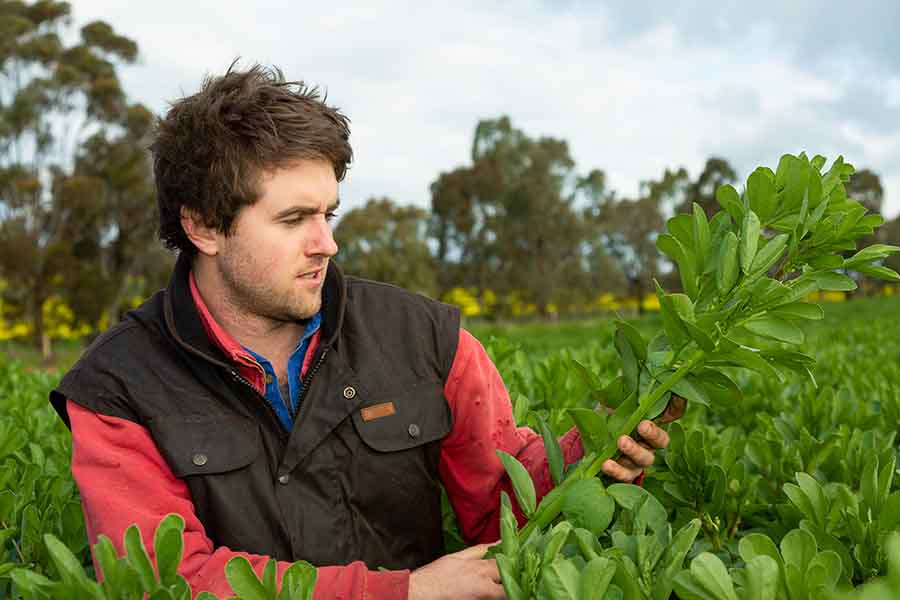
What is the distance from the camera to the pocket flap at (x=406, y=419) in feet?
7.02

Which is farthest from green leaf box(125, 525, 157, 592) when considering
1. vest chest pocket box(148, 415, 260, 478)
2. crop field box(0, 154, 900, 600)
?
vest chest pocket box(148, 415, 260, 478)

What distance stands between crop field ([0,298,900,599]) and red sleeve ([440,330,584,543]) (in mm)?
253

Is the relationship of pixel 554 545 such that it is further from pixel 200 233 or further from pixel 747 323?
pixel 200 233

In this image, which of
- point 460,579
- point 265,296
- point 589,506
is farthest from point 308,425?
point 589,506

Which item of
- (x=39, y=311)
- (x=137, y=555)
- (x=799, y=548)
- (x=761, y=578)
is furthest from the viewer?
(x=39, y=311)

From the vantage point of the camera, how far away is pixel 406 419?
7.17 ft

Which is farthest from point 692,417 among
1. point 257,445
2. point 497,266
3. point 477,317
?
point 477,317

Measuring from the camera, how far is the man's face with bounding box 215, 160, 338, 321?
2.19m


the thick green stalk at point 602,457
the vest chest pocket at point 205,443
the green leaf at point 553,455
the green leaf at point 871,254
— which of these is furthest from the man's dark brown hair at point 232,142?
the green leaf at point 871,254

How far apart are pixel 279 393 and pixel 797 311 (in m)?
1.29

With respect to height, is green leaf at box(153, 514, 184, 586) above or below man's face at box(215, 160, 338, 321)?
below

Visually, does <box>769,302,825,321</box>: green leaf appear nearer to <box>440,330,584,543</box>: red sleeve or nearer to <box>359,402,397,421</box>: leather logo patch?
<box>440,330,584,543</box>: red sleeve

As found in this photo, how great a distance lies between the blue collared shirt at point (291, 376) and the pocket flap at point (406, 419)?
180 millimetres

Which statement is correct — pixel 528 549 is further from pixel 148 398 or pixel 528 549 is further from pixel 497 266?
pixel 497 266
